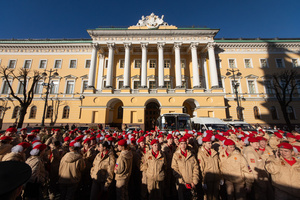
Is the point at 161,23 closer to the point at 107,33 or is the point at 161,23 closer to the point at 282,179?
the point at 107,33

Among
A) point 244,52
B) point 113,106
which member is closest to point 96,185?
point 113,106

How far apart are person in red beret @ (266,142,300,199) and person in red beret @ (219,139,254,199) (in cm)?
58

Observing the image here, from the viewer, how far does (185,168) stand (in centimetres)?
388

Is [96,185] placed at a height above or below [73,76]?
below

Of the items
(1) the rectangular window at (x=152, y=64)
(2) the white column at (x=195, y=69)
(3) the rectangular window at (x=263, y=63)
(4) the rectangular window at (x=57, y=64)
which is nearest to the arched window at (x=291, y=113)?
(3) the rectangular window at (x=263, y=63)

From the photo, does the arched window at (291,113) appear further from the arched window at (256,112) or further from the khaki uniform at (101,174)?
the khaki uniform at (101,174)

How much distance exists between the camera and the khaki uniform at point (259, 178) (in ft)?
12.5

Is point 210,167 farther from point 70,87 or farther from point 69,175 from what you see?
point 70,87

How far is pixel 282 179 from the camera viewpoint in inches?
116

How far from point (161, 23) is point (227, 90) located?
18372 mm

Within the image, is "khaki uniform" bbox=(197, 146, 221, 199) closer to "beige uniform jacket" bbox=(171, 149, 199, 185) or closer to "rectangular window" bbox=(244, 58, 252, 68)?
"beige uniform jacket" bbox=(171, 149, 199, 185)

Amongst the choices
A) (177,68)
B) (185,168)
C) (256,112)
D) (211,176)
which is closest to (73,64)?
(177,68)

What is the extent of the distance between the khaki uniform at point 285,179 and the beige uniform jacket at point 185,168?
1719 mm

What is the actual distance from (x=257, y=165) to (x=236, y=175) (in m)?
0.85
